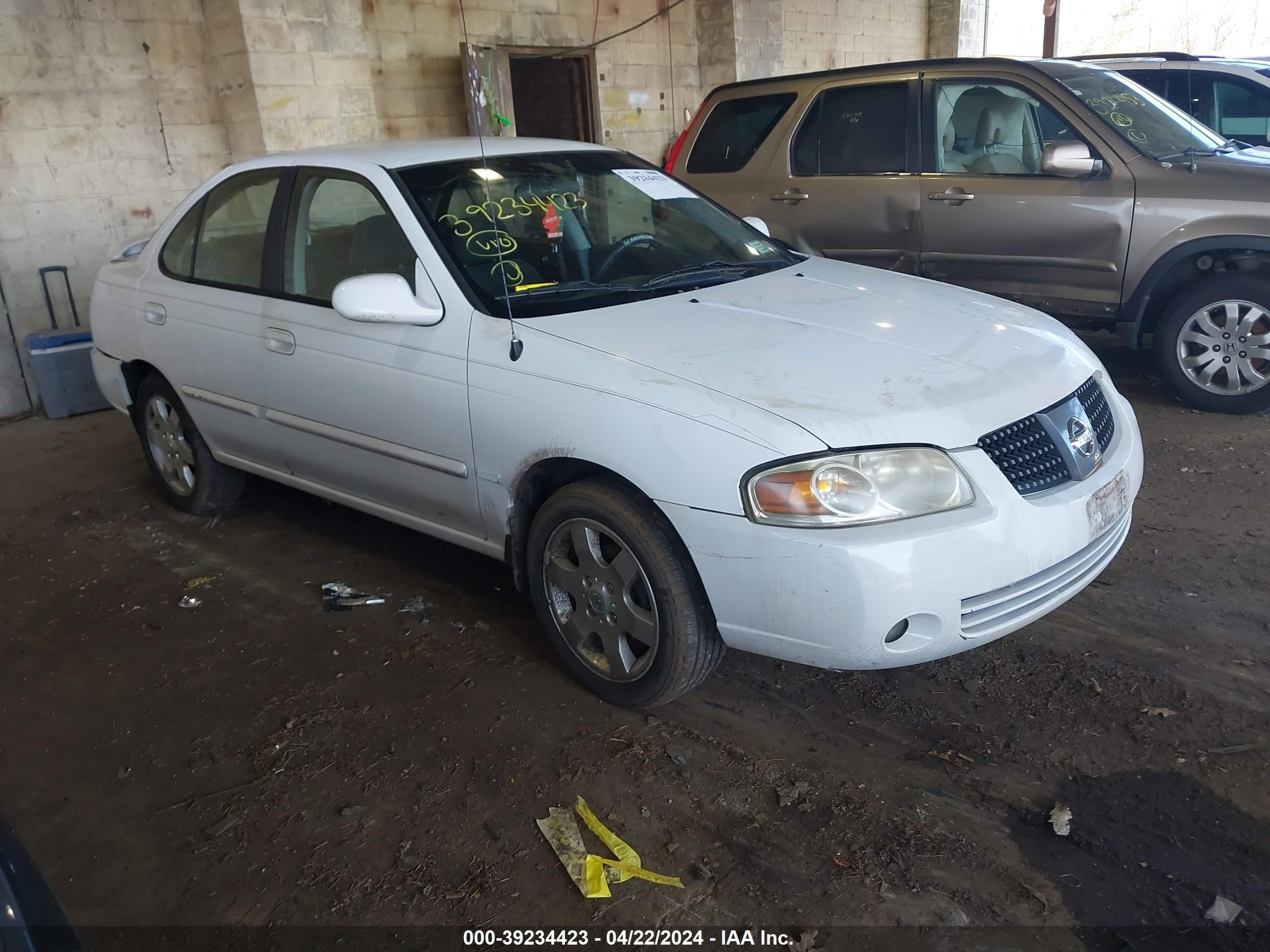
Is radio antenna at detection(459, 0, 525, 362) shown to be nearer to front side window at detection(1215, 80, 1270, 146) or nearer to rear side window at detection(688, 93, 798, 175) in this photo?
rear side window at detection(688, 93, 798, 175)

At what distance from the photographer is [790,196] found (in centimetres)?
655

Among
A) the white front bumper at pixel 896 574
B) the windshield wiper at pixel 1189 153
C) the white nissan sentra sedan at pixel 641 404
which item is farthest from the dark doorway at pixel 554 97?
the white front bumper at pixel 896 574

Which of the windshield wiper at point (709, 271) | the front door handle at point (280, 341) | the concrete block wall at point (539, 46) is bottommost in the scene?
the front door handle at point (280, 341)

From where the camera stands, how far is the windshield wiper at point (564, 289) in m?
3.28

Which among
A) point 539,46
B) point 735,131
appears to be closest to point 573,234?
point 735,131

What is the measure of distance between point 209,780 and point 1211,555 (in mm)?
3628

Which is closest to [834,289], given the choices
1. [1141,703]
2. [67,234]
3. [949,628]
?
[949,628]

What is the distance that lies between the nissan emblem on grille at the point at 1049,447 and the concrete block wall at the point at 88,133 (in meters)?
7.18

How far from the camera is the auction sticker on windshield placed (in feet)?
13.3

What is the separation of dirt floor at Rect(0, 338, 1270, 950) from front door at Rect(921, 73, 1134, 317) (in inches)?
72.4

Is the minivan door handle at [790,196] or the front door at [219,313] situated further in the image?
the minivan door handle at [790,196]

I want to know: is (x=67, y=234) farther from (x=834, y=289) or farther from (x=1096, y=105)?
(x=1096, y=105)

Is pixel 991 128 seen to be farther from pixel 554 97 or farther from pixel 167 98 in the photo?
pixel 554 97

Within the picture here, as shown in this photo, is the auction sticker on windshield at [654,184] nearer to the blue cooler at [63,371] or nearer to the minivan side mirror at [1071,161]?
the minivan side mirror at [1071,161]
